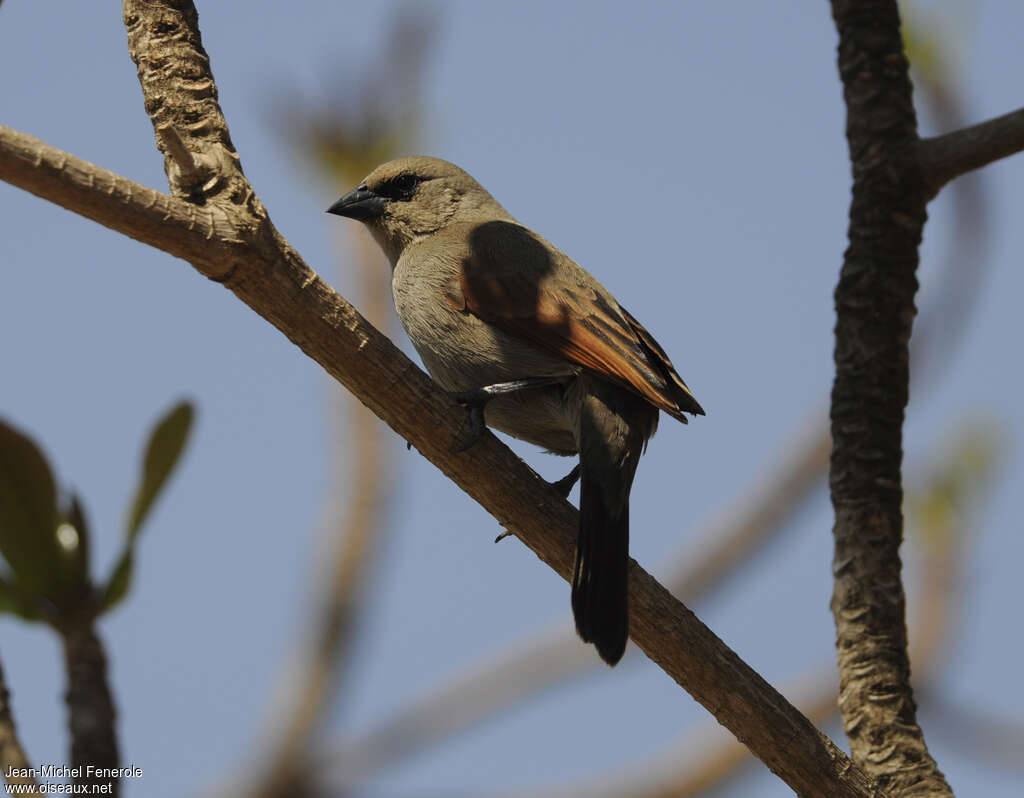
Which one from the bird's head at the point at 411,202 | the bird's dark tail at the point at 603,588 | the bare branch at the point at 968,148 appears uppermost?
the bird's head at the point at 411,202

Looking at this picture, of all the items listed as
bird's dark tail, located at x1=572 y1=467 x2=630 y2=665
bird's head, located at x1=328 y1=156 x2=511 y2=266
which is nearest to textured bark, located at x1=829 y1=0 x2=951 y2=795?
bird's dark tail, located at x1=572 y1=467 x2=630 y2=665

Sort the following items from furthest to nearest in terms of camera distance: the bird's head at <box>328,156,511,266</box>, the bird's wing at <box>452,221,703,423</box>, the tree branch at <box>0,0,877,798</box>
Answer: the bird's head at <box>328,156,511,266</box>
the bird's wing at <box>452,221,703,423</box>
the tree branch at <box>0,0,877,798</box>

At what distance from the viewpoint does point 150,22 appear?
3.07 m

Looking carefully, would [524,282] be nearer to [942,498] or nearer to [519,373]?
[519,373]

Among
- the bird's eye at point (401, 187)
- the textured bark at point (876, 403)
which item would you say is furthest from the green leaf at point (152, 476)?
the bird's eye at point (401, 187)

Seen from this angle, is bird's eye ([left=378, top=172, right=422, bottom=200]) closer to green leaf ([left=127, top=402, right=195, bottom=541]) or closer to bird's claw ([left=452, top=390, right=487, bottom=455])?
bird's claw ([left=452, top=390, right=487, bottom=455])

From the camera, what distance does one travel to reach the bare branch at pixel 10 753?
1.71m

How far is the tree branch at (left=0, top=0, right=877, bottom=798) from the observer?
9.27 feet

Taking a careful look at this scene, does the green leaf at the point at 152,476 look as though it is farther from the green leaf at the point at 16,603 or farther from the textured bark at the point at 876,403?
the textured bark at the point at 876,403

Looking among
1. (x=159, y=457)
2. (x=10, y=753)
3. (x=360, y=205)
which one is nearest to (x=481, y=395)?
(x=360, y=205)

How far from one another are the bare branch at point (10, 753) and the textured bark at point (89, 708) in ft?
0.39

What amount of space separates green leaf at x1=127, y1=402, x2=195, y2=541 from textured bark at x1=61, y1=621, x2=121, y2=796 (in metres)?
0.21

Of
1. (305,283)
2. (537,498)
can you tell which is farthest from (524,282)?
(305,283)

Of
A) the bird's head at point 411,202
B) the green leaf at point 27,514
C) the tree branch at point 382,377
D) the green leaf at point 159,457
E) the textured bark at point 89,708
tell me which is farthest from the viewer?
the bird's head at point 411,202
